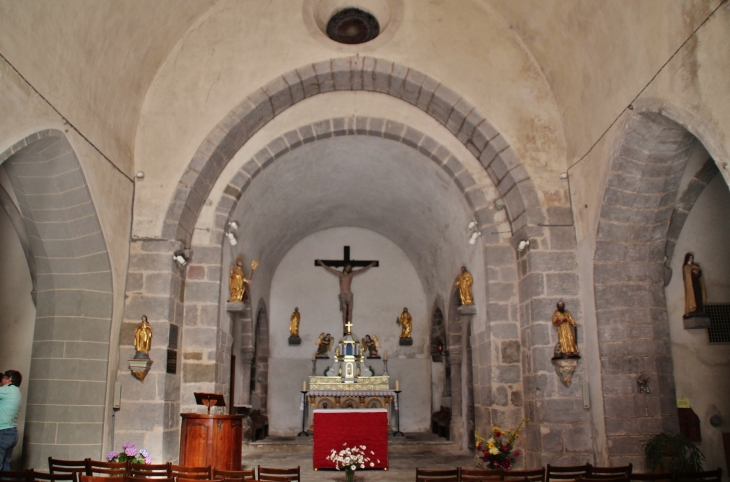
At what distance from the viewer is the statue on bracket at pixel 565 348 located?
794 cm

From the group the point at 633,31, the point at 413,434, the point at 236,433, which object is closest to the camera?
the point at 633,31

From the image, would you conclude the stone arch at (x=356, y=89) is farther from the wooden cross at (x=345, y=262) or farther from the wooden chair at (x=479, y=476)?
the wooden cross at (x=345, y=262)

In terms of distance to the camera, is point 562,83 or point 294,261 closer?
point 562,83

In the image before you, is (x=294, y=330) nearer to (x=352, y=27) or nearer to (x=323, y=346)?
(x=323, y=346)

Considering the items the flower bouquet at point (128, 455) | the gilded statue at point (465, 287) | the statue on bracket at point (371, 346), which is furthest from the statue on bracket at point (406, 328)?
the flower bouquet at point (128, 455)

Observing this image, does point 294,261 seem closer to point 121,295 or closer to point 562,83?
point 121,295

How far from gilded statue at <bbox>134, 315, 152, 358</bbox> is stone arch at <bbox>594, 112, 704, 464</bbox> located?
5.37 metres

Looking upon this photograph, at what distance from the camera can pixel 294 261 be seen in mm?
15375

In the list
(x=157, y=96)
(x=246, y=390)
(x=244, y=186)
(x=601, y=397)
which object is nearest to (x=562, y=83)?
(x=601, y=397)

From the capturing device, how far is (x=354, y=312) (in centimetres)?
1530

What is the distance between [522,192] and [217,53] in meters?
4.51

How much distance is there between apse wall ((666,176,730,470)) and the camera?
8141mm

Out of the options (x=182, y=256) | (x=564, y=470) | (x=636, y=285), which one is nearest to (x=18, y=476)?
(x=182, y=256)

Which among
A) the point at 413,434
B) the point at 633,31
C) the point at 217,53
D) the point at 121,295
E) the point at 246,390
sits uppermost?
the point at 217,53
